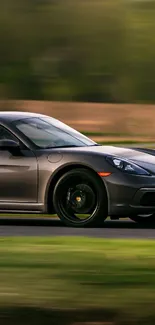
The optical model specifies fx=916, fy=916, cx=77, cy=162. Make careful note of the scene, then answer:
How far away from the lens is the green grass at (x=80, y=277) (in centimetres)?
539

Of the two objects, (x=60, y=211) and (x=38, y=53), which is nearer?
(x=60, y=211)

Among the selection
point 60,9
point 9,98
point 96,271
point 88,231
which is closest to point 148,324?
point 96,271

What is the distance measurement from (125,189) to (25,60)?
72.6 meters

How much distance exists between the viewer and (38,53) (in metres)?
82.8

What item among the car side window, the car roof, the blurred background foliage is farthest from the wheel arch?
the blurred background foliage

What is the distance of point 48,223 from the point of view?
41.2ft

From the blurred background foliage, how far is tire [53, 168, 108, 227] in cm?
6725

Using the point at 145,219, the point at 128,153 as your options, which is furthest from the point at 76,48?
the point at 128,153

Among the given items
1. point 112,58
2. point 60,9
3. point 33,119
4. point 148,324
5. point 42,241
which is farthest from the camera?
point 112,58

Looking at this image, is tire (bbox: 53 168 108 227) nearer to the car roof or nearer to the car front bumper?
the car front bumper

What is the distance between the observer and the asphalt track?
35.8 ft

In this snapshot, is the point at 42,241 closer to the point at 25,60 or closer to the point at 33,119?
the point at 33,119

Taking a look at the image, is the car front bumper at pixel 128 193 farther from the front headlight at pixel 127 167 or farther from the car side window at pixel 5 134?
the car side window at pixel 5 134

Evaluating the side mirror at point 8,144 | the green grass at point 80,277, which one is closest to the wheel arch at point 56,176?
the side mirror at point 8,144
